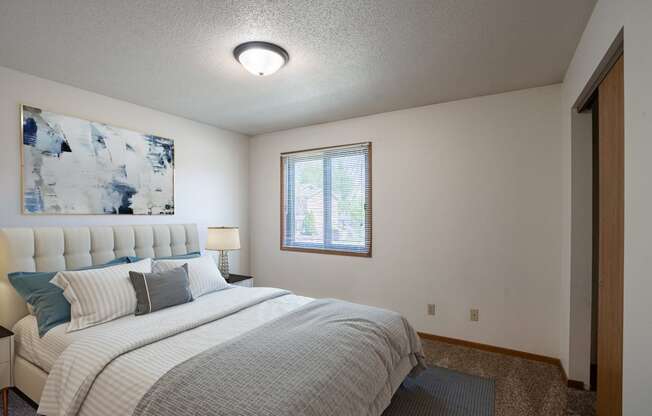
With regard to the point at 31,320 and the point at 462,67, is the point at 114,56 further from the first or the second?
the point at 462,67

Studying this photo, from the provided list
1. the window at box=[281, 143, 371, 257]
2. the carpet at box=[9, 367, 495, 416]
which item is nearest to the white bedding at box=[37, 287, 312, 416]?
the carpet at box=[9, 367, 495, 416]

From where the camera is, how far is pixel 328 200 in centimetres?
413

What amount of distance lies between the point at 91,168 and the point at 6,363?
66.0 inches

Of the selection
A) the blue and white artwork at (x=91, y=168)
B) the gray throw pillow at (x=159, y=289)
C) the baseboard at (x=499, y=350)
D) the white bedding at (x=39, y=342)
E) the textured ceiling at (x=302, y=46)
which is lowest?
the baseboard at (x=499, y=350)

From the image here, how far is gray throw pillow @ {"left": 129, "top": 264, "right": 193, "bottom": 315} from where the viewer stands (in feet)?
7.79

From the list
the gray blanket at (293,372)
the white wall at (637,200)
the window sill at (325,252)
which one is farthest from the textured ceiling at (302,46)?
the gray blanket at (293,372)

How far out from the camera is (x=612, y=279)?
5.58 feet

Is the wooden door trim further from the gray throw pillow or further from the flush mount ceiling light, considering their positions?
the gray throw pillow

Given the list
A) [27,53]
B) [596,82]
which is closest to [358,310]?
[596,82]

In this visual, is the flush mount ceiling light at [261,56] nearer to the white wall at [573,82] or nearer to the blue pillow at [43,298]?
the white wall at [573,82]

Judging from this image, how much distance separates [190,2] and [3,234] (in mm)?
2195

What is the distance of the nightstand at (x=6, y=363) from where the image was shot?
2.02 metres

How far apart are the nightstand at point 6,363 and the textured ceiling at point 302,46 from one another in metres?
1.95

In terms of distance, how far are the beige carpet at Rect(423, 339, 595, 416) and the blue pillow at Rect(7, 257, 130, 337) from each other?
293 cm
